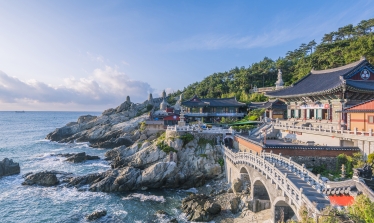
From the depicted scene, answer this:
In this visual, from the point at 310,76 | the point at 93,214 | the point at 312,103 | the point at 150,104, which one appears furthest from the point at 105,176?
the point at 150,104

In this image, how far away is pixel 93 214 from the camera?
2486cm

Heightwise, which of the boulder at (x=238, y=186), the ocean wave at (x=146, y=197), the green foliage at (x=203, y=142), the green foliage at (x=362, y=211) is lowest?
the ocean wave at (x=146, y=197)

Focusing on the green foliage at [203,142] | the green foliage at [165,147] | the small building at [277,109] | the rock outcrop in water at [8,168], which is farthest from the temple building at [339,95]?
the rock outcrop in water at [8,168]

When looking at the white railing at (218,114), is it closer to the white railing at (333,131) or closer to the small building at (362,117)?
the white railing at (333,131)

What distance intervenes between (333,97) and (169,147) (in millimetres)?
25189

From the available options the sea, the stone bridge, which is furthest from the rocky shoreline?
the stone bridge

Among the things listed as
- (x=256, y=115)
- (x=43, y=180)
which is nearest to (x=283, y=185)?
(x=43, y=180)

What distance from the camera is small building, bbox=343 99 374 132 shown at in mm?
22078

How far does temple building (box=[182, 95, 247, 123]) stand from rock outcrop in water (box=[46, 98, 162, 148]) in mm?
14610

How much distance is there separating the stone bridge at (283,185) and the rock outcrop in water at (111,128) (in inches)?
1556

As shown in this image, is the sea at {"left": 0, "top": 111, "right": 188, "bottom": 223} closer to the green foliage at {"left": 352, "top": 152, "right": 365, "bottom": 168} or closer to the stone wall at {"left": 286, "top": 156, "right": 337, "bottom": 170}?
the stone wall at {"left": 286, "top": 156, "right": 337, "bottom": 170}

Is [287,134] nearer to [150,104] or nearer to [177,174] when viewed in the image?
[177,174]

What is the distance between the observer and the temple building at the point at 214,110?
203 ft

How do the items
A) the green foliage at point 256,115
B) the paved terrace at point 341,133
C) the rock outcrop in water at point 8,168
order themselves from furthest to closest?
the green foliage at point 256,115 → the rock outcrop in water at point 8,168 → the paved terrace at point 341,133
